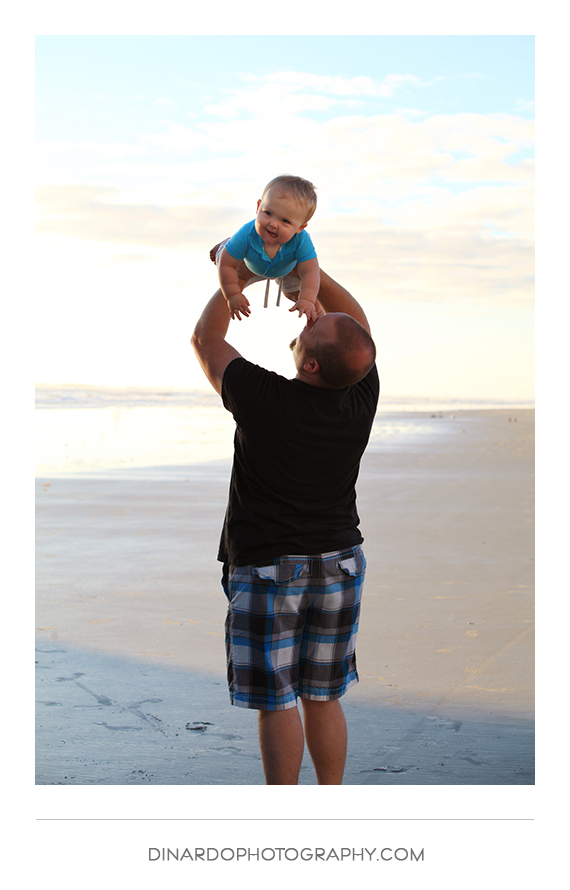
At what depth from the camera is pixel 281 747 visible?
2658 millimetres

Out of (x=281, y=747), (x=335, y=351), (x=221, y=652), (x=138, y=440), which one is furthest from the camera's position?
(x=138, y=440)

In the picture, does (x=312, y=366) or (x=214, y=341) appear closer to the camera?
(x=312, y=366)

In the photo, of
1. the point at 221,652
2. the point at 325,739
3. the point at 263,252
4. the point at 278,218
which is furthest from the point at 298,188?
the point at 221,652

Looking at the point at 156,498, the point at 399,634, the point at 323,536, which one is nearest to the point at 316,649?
the point at 323,536

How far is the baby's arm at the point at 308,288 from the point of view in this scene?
2889mm

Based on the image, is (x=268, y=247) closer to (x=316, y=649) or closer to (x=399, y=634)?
(x=316, y=649)

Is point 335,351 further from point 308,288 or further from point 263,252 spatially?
point 263,252

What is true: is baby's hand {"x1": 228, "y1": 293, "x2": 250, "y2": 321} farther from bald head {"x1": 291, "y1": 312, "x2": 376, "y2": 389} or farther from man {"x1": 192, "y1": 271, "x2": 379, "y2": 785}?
bald head {"x1": 291, "y1": 312, "x2": 376, "y2": 389}

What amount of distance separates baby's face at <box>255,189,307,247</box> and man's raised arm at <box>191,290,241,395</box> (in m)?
0.29

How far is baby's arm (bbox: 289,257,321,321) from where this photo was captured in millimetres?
2889

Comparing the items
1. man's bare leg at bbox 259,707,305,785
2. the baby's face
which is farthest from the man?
the baby's face

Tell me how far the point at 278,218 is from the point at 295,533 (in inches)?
45.7

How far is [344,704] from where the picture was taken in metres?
3.89

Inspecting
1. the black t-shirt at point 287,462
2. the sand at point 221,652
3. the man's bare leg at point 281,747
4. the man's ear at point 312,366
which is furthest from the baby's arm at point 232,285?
the sand at point 221,652
